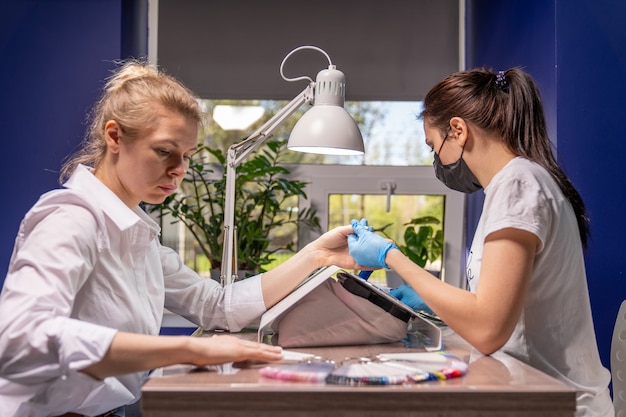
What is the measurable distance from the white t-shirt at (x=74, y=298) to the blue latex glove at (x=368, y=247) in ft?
0.86

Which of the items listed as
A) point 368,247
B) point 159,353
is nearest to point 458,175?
point 368,247

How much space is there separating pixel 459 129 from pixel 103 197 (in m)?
0.75

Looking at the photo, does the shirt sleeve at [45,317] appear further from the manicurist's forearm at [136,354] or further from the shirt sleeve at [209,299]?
the shirt sleeve at [209,299]

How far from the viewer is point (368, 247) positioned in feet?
5.08

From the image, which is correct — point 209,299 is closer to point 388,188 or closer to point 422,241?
point 422,241

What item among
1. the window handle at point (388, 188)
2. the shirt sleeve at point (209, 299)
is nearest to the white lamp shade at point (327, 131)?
the shirt sleeve at point (209, 299)

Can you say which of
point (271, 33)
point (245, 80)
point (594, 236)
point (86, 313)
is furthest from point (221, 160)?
point (86, 313)

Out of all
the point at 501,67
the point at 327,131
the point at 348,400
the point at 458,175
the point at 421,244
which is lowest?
the point at 348,400

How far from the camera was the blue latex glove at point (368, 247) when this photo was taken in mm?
1516

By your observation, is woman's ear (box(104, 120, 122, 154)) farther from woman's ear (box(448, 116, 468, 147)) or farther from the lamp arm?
woman's ear (box(448, 116, 468, 147))

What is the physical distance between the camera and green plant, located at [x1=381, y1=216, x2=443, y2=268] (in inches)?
114

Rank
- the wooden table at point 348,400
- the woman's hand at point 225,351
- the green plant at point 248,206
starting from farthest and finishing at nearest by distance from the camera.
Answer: the green plant at point 248,206
the woman's hand at point 225,351
the wooden table at point 348,400

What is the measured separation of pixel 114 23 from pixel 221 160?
0.66 m

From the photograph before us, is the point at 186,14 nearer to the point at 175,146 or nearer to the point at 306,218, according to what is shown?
the point at 306,218
